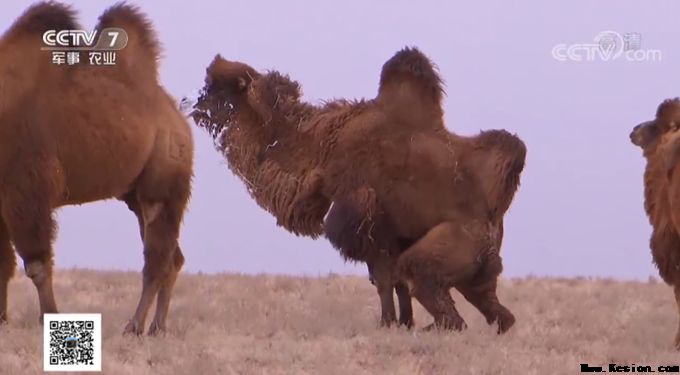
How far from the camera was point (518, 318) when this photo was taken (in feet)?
32.0

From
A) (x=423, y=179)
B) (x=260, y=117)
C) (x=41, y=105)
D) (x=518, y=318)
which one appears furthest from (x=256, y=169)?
(x=518, y=318)

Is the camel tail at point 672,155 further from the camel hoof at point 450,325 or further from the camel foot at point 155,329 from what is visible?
the camel foot at point 155,329

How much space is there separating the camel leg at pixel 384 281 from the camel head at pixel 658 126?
2172mm

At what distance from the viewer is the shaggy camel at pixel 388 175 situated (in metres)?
8.58

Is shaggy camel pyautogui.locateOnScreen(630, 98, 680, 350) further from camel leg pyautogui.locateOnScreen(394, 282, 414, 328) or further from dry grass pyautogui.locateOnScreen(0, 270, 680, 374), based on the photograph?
camel leg pyautogui.locateOnScreen(394, 282, 414, 328)

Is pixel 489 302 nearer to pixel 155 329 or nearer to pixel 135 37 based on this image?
pixel 155 329

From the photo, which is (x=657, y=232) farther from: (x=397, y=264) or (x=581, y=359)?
(x=397, y=264)

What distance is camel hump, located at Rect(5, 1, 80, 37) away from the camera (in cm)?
811

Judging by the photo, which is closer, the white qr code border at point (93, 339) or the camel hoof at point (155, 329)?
the white qr code border at point (93, 339)

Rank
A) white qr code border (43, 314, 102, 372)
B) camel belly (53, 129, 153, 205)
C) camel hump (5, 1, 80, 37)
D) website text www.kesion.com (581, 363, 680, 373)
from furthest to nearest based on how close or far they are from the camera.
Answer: camel hump (5, 1, 80, 37) < camel belly (53, 129, 153, 205) < website text www.kesion.com (581, 363, 680, 373) < white qr code border (43, 314, 102, 372)

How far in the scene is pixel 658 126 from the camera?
8.43m

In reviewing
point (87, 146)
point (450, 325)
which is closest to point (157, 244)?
point (87, 146)

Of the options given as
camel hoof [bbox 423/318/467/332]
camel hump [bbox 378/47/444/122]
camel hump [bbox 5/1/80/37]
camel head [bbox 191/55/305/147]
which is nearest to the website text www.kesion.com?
camel hoof [bbox 423/318/467/332]

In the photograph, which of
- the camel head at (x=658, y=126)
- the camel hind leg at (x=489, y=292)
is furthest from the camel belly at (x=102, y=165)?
the camel head at (x=658, y=126)
